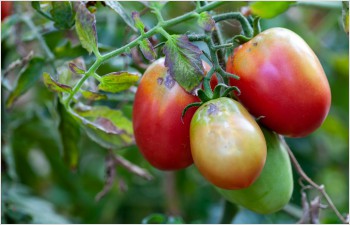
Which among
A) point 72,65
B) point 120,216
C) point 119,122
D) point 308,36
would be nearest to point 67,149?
point 119,122

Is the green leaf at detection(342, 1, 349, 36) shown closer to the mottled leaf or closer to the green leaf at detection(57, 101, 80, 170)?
the mottled leaf

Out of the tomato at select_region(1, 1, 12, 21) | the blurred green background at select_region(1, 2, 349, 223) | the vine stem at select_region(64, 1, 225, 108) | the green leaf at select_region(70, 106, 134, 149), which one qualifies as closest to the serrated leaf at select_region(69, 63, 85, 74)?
the vine stem at select_region(64, 1, 225, 108)

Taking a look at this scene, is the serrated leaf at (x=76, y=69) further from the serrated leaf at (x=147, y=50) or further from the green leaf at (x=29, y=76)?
the green leaf at (x=29, y=76)

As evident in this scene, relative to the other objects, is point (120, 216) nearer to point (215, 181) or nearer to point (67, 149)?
point (67, 149)

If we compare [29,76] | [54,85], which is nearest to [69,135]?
[29,76]

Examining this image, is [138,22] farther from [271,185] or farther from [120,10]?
[271,185]

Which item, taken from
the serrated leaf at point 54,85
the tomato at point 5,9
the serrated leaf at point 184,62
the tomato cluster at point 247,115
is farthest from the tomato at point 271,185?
the tomato at point 5,9

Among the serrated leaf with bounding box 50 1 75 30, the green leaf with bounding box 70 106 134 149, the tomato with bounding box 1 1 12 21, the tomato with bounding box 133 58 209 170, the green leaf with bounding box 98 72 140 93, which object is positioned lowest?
the green leaf with bounding box 70 106 134 149
